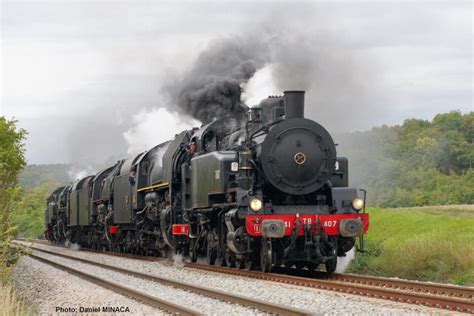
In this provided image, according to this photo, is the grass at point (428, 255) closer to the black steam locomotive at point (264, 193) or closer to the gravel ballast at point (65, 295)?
the black steam locomotive at point (264, 193)

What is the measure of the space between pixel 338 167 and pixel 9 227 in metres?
Answer: 7.06

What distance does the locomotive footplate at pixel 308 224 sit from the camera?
15109mm

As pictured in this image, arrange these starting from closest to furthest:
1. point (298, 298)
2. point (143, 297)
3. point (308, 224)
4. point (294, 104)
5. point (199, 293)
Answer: point (298, 298)
point (143, 297)
point (199, 293)
point (308, 224)
point (294, 104)

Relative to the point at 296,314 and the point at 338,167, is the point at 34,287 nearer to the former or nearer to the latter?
the point at 338,167

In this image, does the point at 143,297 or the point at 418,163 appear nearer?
the point at 143,297

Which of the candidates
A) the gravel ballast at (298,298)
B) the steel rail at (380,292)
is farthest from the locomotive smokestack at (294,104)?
the gravel ballast at (298,298)

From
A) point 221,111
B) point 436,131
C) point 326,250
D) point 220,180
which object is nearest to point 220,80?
point 221,111

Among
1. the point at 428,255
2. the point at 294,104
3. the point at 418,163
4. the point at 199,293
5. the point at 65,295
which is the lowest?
the point at 65,295

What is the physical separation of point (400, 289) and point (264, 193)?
432 cm

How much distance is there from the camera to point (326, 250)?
15.7 meters

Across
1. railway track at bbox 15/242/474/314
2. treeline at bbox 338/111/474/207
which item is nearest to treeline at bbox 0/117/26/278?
railway track at bbox 15/242/474/314

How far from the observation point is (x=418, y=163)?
58156 mm

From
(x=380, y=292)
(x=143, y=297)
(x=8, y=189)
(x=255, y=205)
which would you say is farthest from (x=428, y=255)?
(x=8, y=189)

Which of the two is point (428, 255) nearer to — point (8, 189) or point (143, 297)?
point (143, 297)
